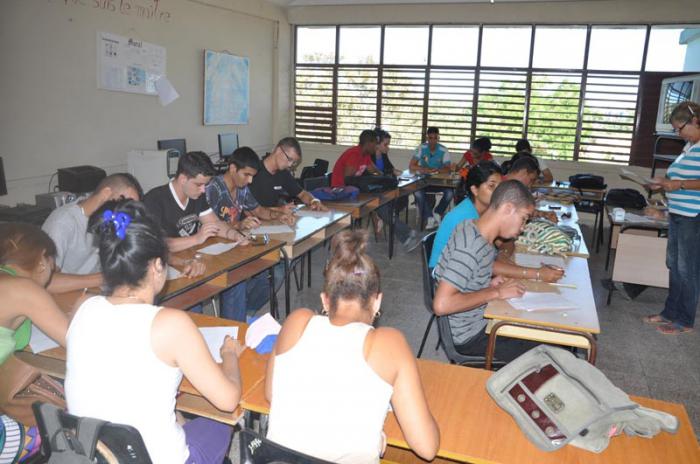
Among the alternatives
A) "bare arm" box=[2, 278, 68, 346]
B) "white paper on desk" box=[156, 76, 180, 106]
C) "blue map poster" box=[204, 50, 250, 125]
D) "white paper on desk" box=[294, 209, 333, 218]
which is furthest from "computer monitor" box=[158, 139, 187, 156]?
"bare arm" box=[2, 278, 68, 346]

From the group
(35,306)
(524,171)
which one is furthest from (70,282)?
(524,171)

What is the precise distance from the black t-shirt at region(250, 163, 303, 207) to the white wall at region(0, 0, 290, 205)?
1.96m

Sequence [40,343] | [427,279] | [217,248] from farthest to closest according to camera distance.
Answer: [217,248], [427,279], [40,343]

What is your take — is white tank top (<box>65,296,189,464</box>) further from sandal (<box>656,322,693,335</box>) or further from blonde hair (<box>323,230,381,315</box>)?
sandal (<box>656,322,693,335</box>)

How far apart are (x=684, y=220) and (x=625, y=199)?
2.46 metres

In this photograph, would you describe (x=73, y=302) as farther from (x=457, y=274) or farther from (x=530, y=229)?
(x=530, y=229)

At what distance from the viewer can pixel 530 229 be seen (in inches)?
143

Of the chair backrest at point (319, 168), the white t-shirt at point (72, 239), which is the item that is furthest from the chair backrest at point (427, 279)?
the chair backrest at point (319, 168)

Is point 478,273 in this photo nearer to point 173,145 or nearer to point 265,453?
point 265,453

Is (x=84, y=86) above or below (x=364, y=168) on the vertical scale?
above

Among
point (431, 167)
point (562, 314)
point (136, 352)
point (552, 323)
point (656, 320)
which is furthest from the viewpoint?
point (431, 167)

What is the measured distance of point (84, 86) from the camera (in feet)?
17.3

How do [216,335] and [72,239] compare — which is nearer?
[216,335]

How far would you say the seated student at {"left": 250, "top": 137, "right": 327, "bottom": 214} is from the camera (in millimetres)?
4520
